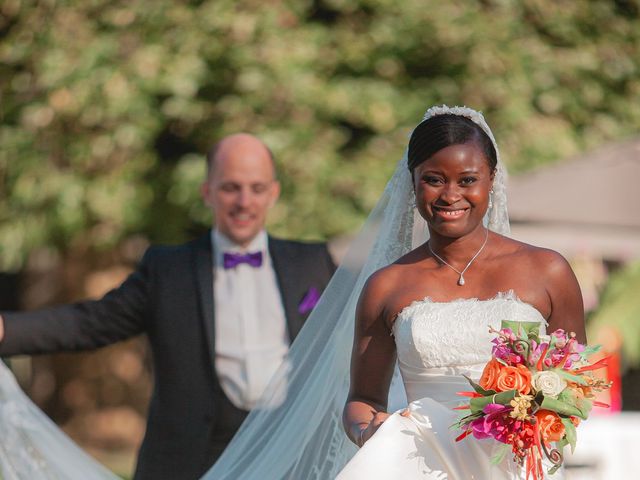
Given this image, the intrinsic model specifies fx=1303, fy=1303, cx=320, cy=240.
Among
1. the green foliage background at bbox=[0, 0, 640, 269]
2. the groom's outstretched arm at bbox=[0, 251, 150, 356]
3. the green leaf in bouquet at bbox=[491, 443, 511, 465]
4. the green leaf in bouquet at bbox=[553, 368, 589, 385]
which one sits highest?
the green foliage background at bbox=[0, 0, 640, 269]

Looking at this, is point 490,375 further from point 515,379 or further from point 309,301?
point 309,301

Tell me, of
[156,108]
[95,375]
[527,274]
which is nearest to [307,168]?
[156,108]

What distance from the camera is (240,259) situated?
5.73 m

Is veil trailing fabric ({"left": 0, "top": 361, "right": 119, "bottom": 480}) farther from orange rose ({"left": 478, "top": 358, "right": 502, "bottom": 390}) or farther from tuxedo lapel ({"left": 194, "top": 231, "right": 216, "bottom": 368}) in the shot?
orange rose ({"left": 478, "top": 358, "right": 502, "bottom": 390})

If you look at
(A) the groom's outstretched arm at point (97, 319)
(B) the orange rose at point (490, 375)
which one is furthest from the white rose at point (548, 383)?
(A) the groom's outstretched arm at point (97, 319)

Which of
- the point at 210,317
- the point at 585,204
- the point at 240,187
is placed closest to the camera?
the point at 210,317

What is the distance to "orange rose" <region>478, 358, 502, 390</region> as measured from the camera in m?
3.61

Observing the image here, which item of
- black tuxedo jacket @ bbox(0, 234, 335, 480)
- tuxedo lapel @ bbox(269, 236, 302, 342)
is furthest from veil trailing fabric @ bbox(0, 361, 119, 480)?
tuxedo lapel @ bbox(269, 236, 302, 342)

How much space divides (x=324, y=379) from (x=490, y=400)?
1345 millimetres

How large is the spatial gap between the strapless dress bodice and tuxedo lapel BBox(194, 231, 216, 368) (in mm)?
1632

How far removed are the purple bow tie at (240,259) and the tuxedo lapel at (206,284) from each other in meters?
0.07

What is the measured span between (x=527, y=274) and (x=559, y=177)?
18.5 feet

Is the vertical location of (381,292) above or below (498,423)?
above

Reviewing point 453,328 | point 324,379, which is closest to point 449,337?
point 453,328
